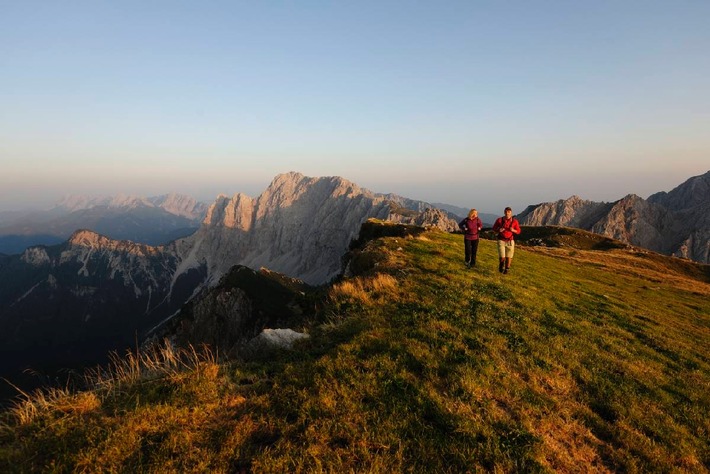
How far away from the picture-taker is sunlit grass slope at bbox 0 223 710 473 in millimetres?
6828

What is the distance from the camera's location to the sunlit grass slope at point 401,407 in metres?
6.83

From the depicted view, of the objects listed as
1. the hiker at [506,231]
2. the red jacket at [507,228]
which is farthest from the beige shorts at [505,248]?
the red jacket at [507,228]

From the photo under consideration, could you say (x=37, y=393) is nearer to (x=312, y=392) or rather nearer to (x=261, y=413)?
(x=261, y=413)

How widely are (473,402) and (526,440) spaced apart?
4.57 feet

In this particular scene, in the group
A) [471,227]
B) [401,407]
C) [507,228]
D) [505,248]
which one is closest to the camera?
[401,407]

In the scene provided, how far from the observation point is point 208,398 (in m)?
8.43

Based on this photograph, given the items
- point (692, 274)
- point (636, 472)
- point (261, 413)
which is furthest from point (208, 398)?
point (692, 274)

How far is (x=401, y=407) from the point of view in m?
8.53

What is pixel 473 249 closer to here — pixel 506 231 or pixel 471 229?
pixel 471 229

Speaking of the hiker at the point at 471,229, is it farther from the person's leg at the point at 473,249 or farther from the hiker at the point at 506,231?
the hiker at the point at 506,231

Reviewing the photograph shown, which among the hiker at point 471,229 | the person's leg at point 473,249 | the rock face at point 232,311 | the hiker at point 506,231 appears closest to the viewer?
the hiker at point 506,231

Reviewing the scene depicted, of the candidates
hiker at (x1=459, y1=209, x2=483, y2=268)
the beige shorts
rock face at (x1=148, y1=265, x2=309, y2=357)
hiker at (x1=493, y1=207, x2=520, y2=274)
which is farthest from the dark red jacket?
rock face at (x1=148, y1=265, x2=309, y2=357)

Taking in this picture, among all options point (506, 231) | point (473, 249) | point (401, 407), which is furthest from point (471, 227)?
point (401, 407)

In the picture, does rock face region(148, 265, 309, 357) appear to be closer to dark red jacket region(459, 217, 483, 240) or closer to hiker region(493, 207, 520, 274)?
dark red jacket region(459, 217, 483, 240)
